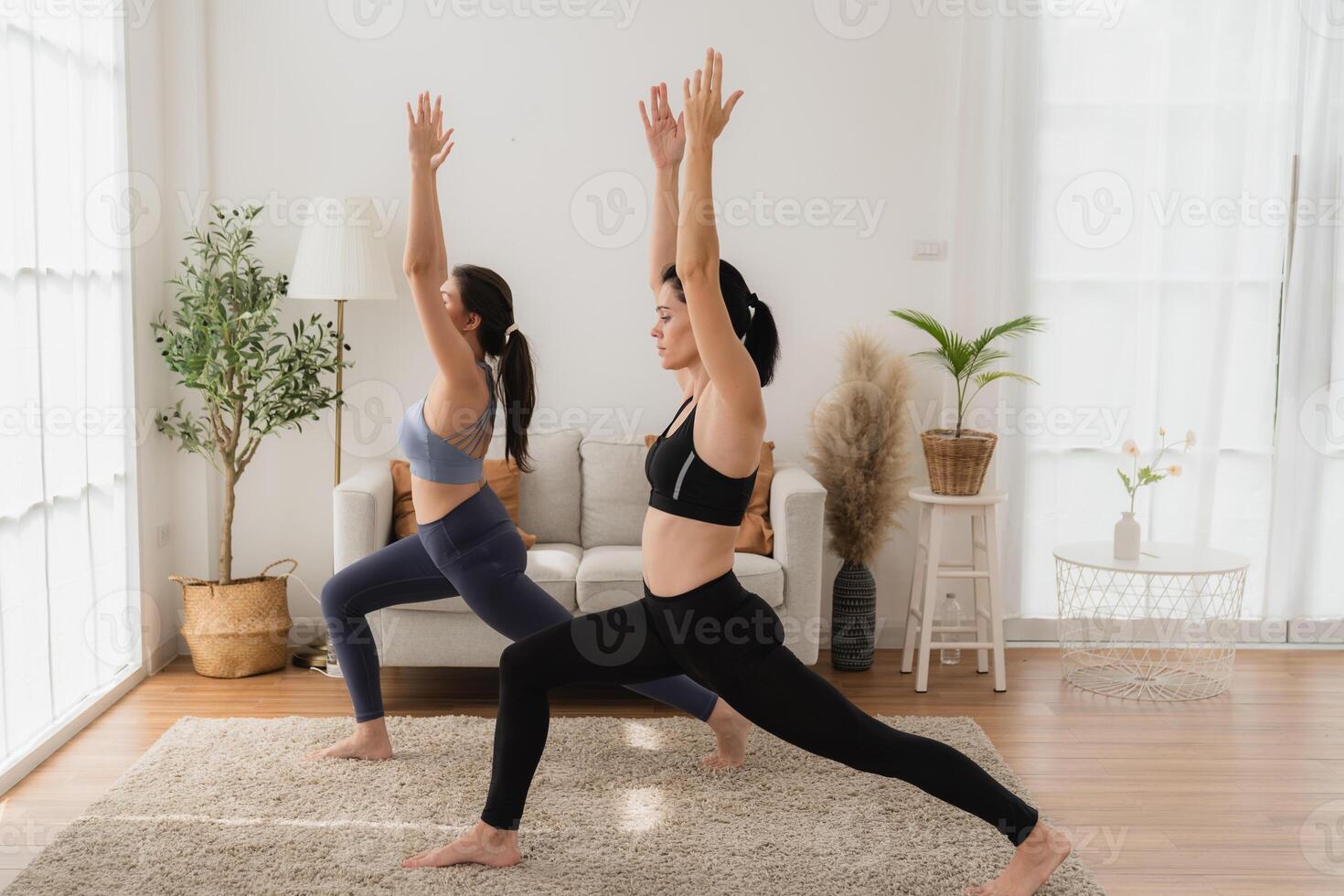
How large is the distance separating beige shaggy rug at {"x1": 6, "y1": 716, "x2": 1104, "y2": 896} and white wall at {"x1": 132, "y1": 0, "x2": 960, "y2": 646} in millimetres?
1475

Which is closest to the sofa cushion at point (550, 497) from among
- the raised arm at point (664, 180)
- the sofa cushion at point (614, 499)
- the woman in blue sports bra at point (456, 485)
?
Answer: the sofa cushion at point (614, 499)

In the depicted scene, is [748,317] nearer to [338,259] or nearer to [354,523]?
[354,523]

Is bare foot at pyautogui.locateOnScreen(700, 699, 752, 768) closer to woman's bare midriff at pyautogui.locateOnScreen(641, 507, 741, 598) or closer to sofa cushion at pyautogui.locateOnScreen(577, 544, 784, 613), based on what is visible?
sofa cushion at pyautogui.locateOnScreen(577, 544, 784, 613)

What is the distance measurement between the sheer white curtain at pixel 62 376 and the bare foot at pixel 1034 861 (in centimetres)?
262

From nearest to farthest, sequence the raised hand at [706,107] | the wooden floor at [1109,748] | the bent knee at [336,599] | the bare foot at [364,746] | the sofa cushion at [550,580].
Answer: the raised hand at [706,107], the wooden floor at [1109,748], the bent knee at [336,599], the bare foot at [364,746], the sofa cushion at [550,580]

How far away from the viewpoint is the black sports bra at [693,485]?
2.21m

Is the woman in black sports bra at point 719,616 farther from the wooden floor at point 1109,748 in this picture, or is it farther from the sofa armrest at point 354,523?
the sofa armrest at point 354,523

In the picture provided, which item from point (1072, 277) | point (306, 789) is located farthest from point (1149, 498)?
point (306, 789)

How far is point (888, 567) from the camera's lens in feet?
15.2

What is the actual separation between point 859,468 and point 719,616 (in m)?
2.04

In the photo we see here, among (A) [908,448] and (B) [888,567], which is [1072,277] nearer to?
(A) [908,448]

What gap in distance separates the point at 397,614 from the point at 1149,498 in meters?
2.97

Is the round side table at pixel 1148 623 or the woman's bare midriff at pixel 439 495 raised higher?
the woman's bare midriff at pixel 439 495

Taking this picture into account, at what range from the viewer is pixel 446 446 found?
281 centimetres
